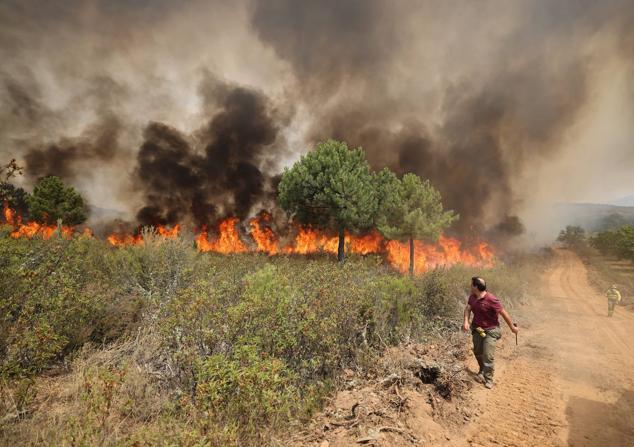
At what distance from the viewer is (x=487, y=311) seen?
6.72 meters

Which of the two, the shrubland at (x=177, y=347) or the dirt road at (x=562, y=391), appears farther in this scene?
the dirt road at (x=562, y=391)

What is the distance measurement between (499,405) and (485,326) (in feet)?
5.39

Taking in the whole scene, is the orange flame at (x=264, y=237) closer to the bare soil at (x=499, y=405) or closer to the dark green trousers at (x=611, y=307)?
the dark green trousers at (x=611, y=307)

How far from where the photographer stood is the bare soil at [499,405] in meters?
4.35

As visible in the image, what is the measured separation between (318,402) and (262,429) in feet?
4.80

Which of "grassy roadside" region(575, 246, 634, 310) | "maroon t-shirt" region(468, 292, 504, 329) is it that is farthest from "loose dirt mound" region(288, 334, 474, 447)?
"grassy roadside" region(575, 246, 634, 310)

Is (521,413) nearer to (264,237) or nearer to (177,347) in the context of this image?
(177,347)

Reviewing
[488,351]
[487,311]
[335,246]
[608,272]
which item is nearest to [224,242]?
[335,246]

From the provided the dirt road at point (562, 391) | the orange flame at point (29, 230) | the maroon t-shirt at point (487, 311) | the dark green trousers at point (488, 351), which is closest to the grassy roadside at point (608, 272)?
the dirt road at point (562, 391)

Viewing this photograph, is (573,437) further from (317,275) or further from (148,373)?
(148,373)

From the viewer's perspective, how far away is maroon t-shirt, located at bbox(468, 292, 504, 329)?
6.64 meters

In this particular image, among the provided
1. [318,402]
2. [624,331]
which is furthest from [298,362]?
[624,331]

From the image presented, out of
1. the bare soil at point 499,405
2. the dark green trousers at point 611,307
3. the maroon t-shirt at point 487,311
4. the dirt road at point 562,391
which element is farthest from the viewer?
the dark green trousers at point 611,307

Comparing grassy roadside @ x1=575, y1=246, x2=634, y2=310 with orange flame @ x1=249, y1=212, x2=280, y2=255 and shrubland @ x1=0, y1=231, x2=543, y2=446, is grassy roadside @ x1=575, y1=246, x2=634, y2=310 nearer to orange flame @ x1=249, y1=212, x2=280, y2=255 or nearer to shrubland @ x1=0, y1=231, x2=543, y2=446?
shrubland @ x1=0, y1=231, x2=543, y2=446
